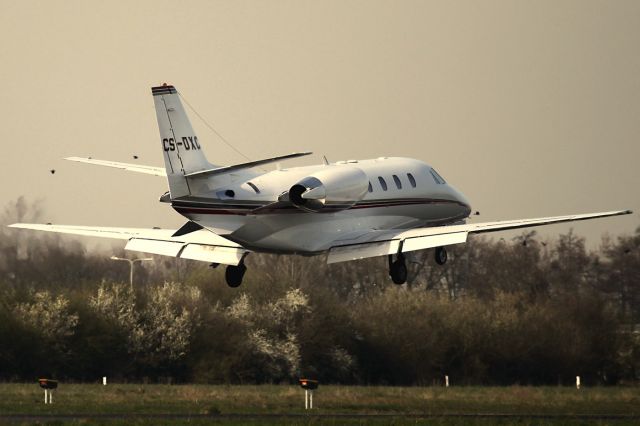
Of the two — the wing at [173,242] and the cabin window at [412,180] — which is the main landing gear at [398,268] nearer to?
the cabin window at [412,180]

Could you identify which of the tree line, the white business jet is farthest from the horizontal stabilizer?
the tree line

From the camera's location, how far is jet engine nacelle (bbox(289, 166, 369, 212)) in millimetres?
53969

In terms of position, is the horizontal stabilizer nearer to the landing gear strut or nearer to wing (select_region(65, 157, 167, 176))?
wing (select_region(65, 157, 167, 176))

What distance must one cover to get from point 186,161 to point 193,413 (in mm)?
8675

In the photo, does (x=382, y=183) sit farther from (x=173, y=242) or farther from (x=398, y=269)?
(x=173, y=242)

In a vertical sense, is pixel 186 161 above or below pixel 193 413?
above

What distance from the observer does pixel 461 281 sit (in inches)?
4205

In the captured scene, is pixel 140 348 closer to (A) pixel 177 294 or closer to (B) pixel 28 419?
(A) pixel 177 294

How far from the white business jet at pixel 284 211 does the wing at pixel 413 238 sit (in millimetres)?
37

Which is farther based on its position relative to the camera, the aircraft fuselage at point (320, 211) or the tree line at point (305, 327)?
the tree line at point (305, 327)

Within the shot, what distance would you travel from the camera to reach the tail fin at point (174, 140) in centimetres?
5150

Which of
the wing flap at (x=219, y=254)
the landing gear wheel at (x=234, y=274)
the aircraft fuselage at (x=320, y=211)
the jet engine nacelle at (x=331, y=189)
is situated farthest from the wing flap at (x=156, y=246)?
the jet engine nacelle at (x=331, y=189)

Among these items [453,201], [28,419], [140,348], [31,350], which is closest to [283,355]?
[140,348]

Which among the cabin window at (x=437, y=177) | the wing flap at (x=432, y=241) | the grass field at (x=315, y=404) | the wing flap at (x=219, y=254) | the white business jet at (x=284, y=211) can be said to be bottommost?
the grass field at (x=315, y=404)
